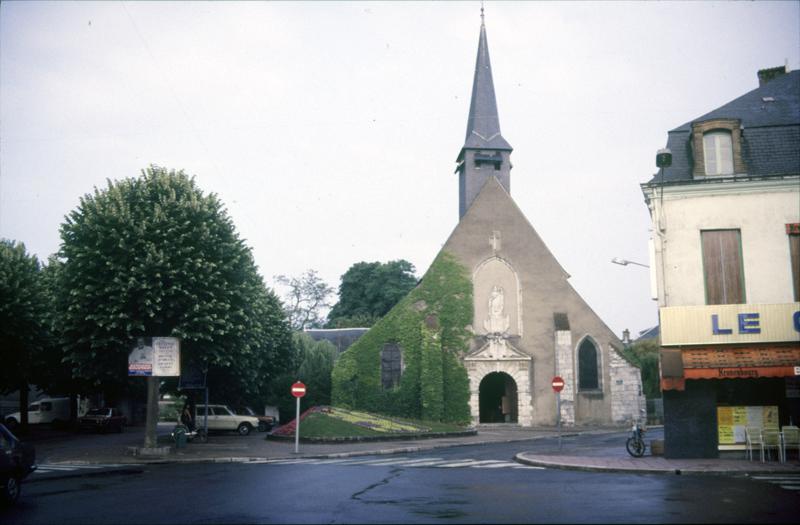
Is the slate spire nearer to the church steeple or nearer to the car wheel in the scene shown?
the church steeple

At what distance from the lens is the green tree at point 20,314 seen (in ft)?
107

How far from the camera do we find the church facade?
40219mm

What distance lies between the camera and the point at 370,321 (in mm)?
76312

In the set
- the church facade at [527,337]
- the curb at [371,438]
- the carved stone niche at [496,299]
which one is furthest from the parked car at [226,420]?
the carved stone niche at [496,299]

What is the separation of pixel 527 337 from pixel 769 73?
747 inches

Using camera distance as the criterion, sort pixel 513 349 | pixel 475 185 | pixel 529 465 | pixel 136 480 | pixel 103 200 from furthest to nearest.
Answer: pixel 475 185
pixel 513 349
pixel 103 200
pixel 529 465
pixel 136 480

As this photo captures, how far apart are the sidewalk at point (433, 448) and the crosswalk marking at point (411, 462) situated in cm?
73

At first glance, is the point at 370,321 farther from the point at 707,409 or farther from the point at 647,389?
the point at 707,409

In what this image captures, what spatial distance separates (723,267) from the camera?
68.3 feet

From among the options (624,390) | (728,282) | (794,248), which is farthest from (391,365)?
(794,248)

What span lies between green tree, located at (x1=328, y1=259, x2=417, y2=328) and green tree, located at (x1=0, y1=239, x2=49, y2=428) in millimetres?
42647

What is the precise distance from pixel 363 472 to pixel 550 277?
85.8 ft

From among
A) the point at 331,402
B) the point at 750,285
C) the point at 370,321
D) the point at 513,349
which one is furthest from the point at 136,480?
the point at 370,321

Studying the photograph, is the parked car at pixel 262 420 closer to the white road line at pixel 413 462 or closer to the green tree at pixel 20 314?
Answer: the green tree at pixel 20 314
